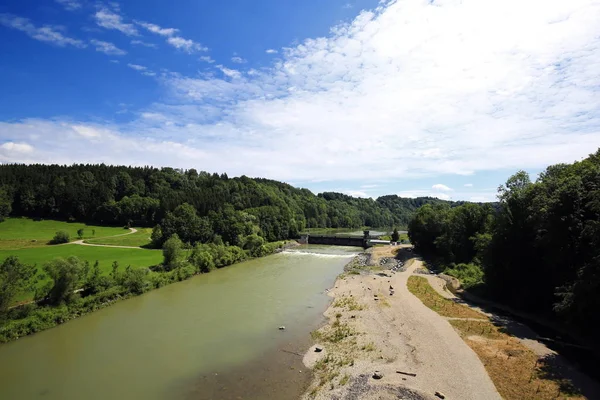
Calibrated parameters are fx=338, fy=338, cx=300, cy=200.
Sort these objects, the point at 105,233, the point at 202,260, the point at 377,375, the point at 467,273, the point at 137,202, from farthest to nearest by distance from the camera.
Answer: the point at 137,202, the point at 105,233, the point at 202,260, the point at 467,273, the point at 377,375

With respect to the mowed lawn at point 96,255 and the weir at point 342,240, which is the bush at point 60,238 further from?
the weir at point 342,240

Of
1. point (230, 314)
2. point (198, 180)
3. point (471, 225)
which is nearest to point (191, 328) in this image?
point (230, 314)

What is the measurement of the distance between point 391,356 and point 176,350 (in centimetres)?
1602

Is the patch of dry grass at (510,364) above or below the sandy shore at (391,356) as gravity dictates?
above

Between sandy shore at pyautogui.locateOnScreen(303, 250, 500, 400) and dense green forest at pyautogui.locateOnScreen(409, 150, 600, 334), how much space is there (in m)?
8.10

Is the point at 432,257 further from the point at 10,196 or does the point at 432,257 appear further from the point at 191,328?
the point at 10,196

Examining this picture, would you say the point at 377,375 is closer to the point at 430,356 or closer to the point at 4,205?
the point at 430,356

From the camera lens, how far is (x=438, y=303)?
3497cm

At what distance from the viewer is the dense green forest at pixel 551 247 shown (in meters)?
21.7

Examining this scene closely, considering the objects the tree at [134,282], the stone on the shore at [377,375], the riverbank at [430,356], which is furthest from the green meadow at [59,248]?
the stone on the shore at [377,375]

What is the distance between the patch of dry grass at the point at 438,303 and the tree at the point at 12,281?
3758 centimetres

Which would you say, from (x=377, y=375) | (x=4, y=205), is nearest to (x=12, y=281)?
(x=377, y=375)

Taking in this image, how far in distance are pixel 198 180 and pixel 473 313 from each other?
5298 inches

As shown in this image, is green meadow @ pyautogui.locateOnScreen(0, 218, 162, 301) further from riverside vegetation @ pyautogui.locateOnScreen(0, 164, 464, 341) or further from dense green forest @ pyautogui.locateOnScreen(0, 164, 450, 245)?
dense green forest @ pyautogui.locateOnScreen(0, 164, 450, 245)
